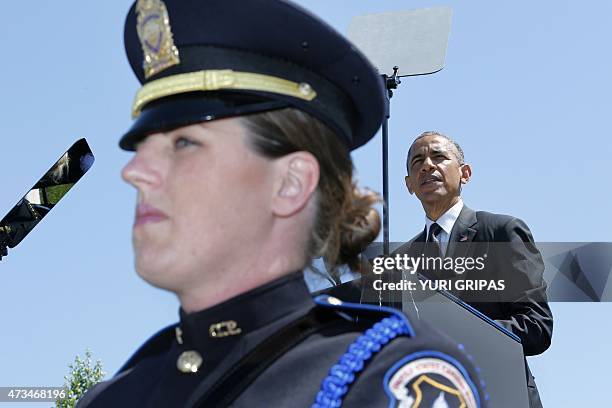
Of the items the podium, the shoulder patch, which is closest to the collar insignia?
the shoulder patch

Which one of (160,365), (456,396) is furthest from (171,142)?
(456,396)

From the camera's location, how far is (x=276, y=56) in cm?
251

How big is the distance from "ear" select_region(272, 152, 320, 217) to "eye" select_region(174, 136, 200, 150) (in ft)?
0.75

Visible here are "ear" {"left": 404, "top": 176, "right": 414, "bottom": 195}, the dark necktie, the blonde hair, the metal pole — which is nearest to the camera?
the blonde hair

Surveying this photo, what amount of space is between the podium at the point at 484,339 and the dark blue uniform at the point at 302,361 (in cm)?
243

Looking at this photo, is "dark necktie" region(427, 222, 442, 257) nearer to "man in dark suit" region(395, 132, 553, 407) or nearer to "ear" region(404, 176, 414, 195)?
"man in dark suit" region(395, 132, 553, 407)

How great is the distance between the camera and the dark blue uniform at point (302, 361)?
206cm

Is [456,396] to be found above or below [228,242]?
Result: below

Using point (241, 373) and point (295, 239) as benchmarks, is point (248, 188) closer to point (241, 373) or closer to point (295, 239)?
point (295, 239)

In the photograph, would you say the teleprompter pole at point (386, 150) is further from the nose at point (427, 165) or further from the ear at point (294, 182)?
the ear at point (294, 182)

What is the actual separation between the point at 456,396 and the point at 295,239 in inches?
24.3

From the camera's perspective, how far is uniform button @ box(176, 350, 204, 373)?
93.0 inches

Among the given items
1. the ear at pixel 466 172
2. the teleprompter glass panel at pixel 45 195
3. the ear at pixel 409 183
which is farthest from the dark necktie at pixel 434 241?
the teleprompter glass panel at pixel 45 195

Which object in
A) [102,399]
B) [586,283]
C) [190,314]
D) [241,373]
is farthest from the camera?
[586,283]
